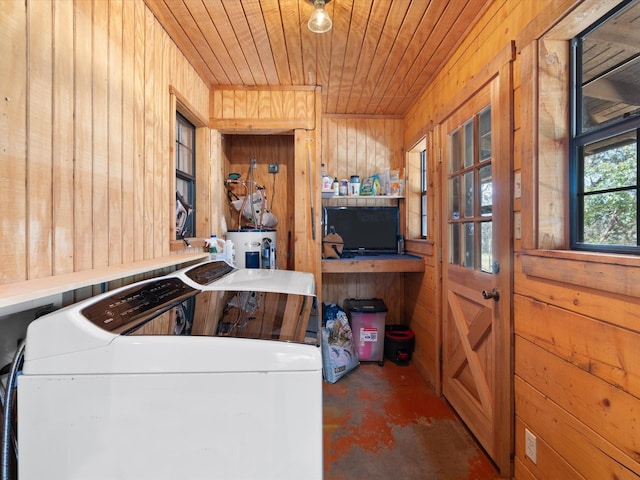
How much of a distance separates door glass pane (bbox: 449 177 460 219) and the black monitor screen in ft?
3.34

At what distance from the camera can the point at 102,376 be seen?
2.35 ft

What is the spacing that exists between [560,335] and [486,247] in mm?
654

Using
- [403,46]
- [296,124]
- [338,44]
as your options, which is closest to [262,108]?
[296,124]

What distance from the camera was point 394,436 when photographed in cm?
188

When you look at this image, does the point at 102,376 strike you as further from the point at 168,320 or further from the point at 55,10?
the point at 55,10

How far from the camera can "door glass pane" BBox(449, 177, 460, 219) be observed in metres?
2.07

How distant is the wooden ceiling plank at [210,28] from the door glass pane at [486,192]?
1.74m

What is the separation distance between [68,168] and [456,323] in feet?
7.20

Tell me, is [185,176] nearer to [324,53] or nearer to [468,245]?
[324,53]

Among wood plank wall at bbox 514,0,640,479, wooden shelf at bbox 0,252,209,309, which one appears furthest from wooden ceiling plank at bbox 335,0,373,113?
wooden shelf at bbox 0,252,209,309

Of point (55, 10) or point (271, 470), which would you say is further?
point (55, 10)

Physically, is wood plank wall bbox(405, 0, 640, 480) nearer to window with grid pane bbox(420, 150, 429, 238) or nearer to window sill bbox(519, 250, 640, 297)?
window sill bbox(519, 250, 640, 297)

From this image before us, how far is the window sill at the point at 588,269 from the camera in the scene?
0.88 meters

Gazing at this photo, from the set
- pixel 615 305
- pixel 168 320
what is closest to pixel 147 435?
pixel 168 320
